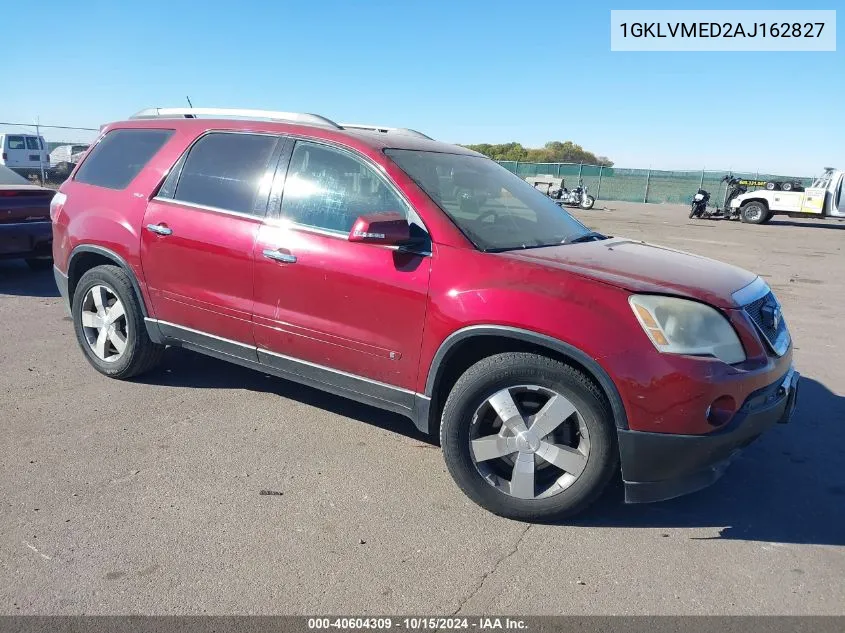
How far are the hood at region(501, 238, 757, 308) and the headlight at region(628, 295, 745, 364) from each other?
2.0 inches

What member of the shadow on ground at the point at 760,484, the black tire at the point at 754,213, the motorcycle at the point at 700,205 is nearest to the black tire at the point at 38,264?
the shadow on ground at the point at 760,484

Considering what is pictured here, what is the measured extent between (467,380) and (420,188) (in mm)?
1077

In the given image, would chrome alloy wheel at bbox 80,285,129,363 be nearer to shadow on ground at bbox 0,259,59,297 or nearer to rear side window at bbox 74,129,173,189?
rear side window at bbox 74,129,173,189

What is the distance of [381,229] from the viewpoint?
322 cm

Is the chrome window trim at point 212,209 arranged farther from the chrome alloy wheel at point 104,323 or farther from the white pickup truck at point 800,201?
the white pickup truck at point 800,201

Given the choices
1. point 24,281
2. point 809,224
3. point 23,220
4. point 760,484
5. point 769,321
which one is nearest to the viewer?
point 769,321

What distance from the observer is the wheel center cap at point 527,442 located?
3.10 m

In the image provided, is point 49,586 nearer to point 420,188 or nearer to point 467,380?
point 467,380

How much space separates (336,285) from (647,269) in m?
1.59

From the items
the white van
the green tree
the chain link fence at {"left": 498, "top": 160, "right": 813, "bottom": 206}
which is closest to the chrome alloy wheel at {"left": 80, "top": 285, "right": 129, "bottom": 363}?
the white van

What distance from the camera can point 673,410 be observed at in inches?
111

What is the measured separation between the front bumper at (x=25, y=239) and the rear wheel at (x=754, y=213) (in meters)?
23.4

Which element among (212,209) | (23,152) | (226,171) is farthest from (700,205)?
(23,152)

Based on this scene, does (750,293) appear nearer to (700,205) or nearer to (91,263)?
(91,263)
